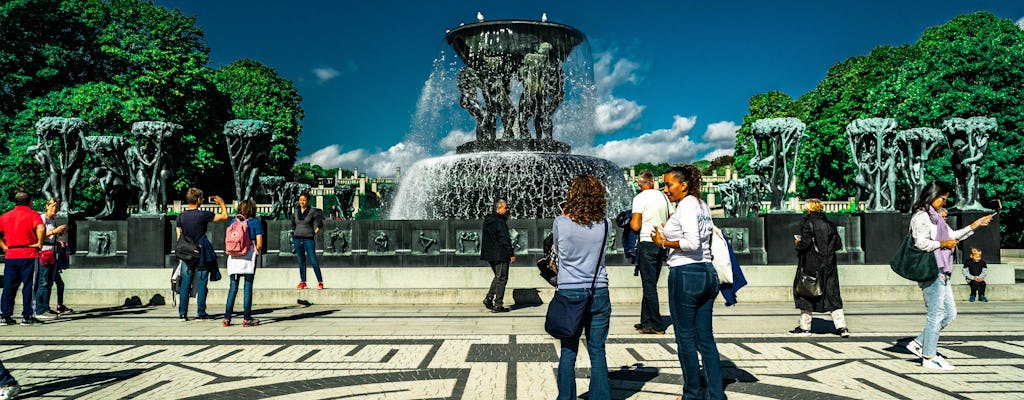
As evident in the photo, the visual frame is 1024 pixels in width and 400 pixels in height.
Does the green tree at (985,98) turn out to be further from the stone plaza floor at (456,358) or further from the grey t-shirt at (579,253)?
the grey t-shirt at (579,253)

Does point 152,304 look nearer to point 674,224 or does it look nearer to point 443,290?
point 443,290

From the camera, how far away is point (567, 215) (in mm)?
5395

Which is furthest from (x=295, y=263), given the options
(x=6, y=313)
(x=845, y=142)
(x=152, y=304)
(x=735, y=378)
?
(x=845, y=142)

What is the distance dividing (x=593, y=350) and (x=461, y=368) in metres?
2.41

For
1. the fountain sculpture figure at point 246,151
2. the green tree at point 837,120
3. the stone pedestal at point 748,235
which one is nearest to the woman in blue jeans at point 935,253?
the stone pedestal at point 748,235

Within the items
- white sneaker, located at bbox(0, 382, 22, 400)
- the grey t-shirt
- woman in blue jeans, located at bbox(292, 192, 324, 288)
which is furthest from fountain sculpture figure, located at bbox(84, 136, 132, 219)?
the grey t-shirt

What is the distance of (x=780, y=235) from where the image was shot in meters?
16.4

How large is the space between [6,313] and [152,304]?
9.75 feet

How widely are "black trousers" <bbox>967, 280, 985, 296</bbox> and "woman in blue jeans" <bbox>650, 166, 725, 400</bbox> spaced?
1038 centimetres

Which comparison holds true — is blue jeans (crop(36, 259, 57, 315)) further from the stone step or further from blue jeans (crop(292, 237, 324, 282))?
blue jeans (crop(292, 237, 324, 282))

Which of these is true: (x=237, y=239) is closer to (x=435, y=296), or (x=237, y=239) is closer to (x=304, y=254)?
(x=304, y=254)

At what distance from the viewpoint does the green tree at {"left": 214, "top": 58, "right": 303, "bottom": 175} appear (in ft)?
193

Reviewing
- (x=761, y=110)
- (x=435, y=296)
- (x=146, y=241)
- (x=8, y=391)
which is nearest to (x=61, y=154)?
(x=146, y=241)

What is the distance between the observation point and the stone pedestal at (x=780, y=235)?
16359 millimetres
